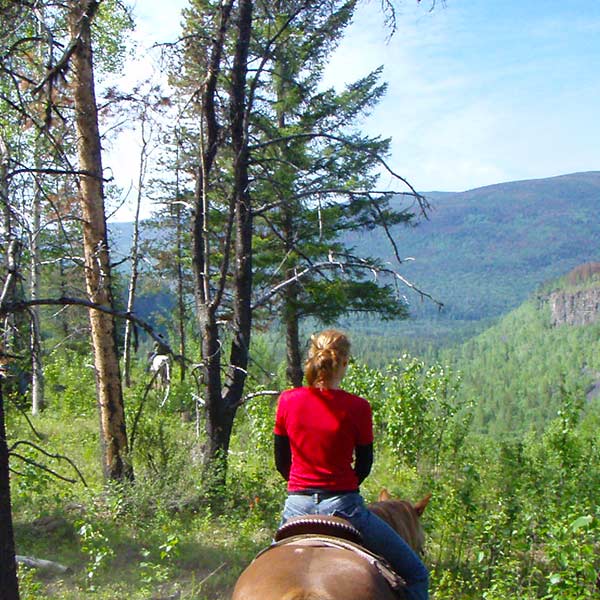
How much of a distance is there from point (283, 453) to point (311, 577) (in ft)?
3.39

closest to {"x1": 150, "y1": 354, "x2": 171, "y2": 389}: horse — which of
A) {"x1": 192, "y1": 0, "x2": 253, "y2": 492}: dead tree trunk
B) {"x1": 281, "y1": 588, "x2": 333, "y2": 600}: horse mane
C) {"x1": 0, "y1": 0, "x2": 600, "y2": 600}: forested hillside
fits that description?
{"x1": 0, "y1": 0, "x2": 600, "y2": 600}: forested hillside

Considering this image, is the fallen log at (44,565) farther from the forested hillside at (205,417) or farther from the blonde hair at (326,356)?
the blonde hair at (326,356)

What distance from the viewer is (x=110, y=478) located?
9141 millimetres

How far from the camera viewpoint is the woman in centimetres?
397

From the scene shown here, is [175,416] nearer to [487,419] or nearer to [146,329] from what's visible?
[146,329]

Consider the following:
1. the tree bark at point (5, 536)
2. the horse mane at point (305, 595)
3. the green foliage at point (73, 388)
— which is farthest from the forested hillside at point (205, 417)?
the green foliage at point (73, 388)

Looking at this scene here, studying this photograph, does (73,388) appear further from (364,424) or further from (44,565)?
(364,424)

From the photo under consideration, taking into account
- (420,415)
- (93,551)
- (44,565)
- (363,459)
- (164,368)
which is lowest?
(44,565)

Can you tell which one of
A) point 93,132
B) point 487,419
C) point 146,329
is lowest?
point 487,419

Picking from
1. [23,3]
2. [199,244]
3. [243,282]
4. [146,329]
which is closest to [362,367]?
[243,282]

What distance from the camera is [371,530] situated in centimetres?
402

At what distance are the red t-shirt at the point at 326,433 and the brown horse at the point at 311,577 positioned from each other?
16.9 inches

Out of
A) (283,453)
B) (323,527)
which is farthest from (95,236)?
(323,527)

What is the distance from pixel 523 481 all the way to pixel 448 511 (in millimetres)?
1506
